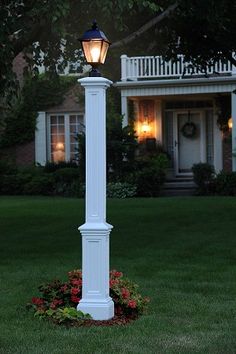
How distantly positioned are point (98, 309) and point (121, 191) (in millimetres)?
15603

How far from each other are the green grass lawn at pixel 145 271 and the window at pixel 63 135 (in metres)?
8.87

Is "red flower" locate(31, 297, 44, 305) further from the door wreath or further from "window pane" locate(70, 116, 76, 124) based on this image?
"window pane" locate(70, 116, 76, 124)

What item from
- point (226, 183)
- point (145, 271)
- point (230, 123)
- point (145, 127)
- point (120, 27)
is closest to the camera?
point (145, 271)

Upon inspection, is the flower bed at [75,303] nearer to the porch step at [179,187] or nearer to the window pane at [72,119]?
the porch step at [179,187]

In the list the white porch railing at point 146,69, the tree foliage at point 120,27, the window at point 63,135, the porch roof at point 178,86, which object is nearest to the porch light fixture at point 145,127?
the porch roof at point 178,86

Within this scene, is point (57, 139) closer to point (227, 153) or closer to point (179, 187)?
point (179, 187)

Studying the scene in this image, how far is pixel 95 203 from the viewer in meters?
6.40

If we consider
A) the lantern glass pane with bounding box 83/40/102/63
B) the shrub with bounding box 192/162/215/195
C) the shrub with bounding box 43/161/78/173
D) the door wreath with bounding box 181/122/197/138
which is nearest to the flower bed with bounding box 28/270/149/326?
the lantern glass pane with bounding box 83/40/102/63

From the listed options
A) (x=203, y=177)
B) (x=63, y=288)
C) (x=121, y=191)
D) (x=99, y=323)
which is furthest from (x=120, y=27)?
(x=203, y=177)

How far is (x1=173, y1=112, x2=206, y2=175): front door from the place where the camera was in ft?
84.0

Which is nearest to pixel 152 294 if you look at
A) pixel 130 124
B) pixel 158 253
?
pixel 158 253

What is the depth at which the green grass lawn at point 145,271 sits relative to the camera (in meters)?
5.60

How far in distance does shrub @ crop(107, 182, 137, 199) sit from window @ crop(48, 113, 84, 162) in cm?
513

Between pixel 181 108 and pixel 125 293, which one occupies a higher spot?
pixel 181 108
